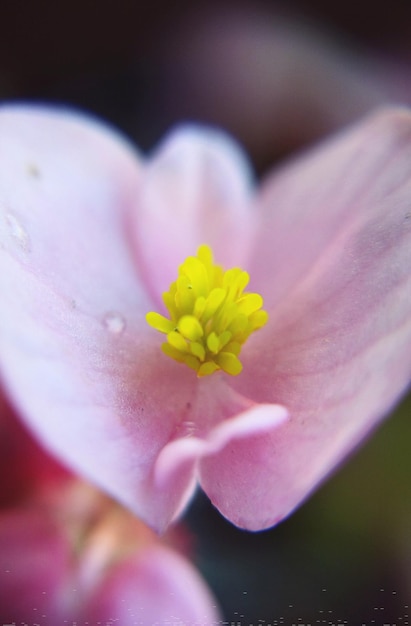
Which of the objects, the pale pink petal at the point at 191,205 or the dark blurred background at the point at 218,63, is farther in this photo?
the dark blurred background at the point at 218,63

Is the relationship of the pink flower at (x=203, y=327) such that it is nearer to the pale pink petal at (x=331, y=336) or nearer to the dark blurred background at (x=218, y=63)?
the pale pink petal at (x=331, y=336)

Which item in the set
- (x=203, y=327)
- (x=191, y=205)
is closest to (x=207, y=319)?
(x=203, y=327)

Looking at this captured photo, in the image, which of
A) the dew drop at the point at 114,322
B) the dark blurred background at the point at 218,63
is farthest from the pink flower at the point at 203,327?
the dark blurred background at the point at 218,63

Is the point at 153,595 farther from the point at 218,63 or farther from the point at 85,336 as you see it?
the point at 218,63

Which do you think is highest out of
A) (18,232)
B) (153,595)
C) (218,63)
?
(218,63)

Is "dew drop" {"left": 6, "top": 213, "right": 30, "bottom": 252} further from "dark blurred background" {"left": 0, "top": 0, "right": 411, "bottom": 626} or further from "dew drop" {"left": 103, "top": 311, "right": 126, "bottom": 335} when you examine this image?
"dark blurred background" {"left": 0, "top": 0, "right": 411, "bottom": 626}

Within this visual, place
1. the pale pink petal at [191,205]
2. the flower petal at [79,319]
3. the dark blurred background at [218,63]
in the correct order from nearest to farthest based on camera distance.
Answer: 1. the flower petal at [79,319]
2. the pale pink petal at [191,205]
3. the dark blurred background at [218,63]

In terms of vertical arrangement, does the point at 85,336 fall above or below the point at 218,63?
below

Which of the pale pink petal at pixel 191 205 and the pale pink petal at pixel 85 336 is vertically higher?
the pale pink petal at pixel 191 205
